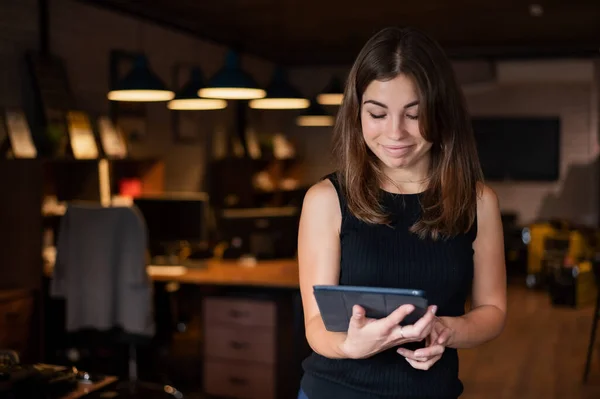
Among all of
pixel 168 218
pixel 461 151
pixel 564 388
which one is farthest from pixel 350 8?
Result: pixel 461 151

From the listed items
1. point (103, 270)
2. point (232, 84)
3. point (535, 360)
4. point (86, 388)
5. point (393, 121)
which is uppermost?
point (232, 84)

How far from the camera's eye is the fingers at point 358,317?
1358mm

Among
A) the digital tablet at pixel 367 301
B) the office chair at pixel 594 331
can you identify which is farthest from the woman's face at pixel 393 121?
the office chair at pixel 594 331

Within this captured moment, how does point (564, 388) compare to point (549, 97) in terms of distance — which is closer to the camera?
point (564, 388)

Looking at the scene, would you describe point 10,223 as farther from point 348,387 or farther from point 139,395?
point 348,387

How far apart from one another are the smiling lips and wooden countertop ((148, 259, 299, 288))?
9.74 ft

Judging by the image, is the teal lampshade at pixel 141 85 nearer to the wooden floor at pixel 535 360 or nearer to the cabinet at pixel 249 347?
the cabinet at pixel 249 347

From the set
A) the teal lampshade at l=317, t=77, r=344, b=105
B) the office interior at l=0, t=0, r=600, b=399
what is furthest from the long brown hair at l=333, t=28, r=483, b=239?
the teal lampshade at l=317, t=77, r=344, b=105

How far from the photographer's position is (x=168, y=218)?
18.2ft

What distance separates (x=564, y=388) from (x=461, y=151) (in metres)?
4.30

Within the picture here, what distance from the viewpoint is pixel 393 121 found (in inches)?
59.2

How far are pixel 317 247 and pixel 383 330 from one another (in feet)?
0.92

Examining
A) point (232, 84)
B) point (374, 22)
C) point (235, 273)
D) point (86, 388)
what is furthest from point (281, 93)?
point (86, 388)

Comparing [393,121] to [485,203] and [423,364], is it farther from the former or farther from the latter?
[423,364]
